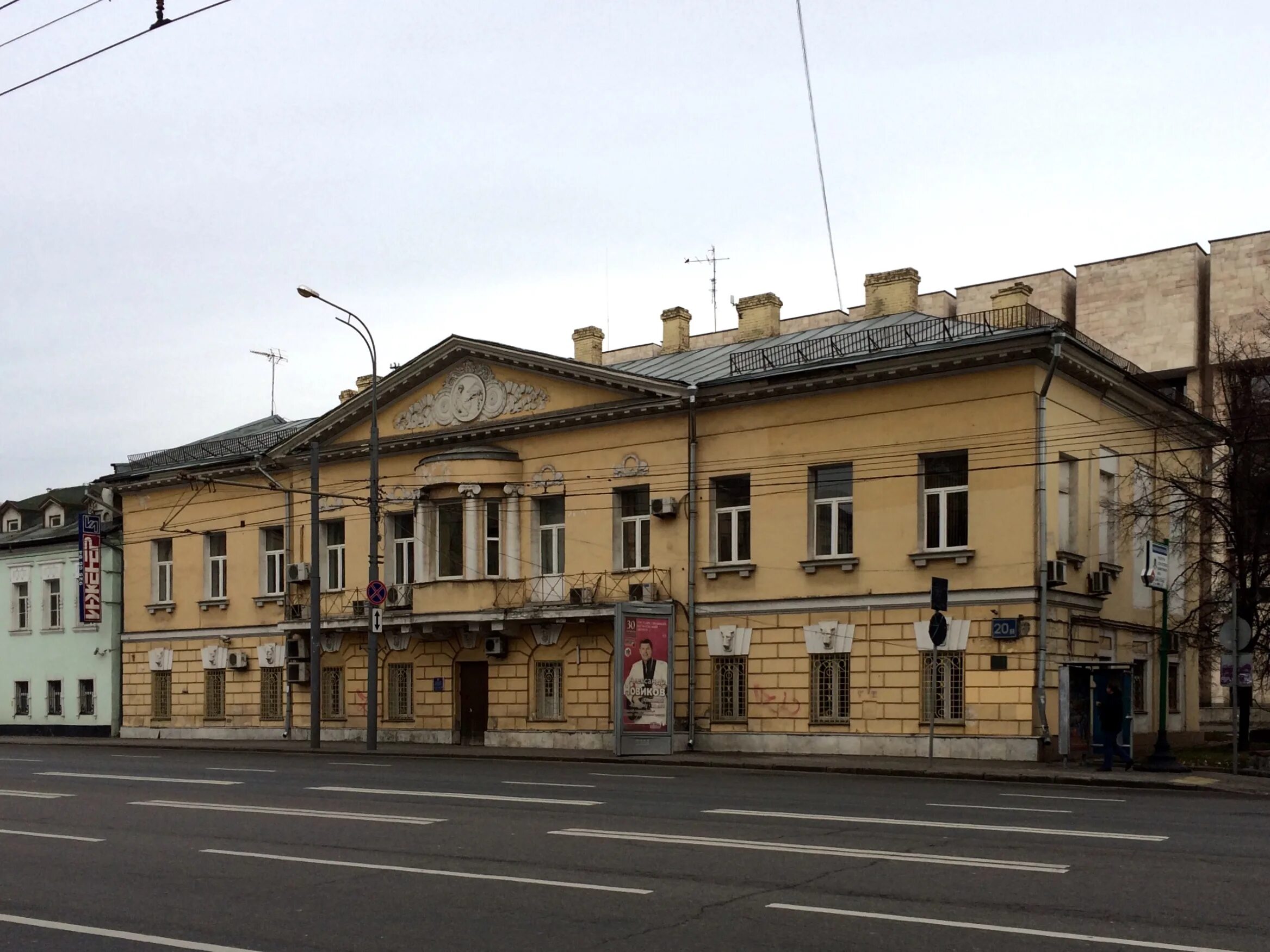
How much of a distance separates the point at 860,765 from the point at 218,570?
78.0ft

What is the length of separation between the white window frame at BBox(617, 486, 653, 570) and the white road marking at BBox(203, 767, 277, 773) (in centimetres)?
1011

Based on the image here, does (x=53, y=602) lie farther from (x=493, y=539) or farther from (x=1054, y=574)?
(x=1054, y=574)

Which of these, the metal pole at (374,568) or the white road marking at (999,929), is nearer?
the white road marking at (999,929)

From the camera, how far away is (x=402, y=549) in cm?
3706

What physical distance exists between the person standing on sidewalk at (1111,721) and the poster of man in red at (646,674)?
9.54 meters

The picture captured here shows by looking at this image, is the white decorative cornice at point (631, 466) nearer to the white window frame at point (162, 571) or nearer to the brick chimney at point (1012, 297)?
the brick chimney at point (1012, 297)

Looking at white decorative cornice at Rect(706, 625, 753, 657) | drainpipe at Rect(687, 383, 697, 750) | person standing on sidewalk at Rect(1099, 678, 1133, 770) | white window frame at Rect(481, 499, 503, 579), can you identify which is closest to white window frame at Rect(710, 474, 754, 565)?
drainpipe at Rect(687, 383, 697, 750)

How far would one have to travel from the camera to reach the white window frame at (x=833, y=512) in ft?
96.6

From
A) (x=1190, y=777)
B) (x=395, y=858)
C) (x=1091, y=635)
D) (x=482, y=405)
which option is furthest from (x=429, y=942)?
(x=482, y=405)

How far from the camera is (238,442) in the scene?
43188mm

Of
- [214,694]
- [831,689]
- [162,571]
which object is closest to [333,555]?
[214,694]

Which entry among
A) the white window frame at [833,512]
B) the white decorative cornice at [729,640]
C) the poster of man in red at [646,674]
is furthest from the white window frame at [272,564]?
the white window frame at [833,512]

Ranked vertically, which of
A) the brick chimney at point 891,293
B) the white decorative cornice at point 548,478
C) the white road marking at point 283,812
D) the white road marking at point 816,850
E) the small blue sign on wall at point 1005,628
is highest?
the brick chimney at point 891,293

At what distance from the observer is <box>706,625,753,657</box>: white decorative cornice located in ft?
101
